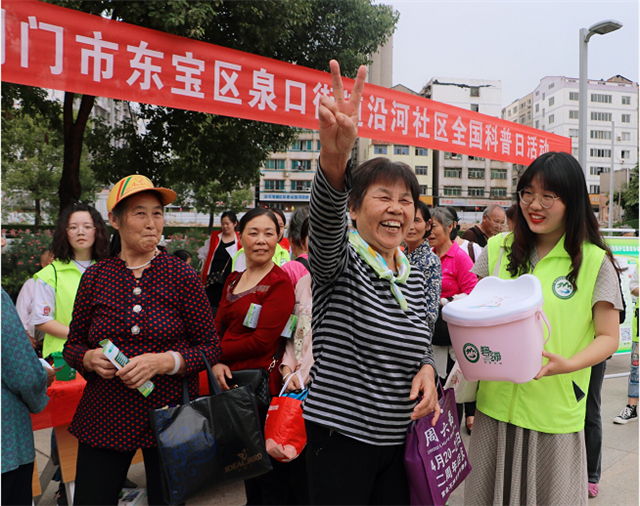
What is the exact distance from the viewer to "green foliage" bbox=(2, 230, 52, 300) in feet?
27.3

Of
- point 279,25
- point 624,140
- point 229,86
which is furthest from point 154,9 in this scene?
point 624,140

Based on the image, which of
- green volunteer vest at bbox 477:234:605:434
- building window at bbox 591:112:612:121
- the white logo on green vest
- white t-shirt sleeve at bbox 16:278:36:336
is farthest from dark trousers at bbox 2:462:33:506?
building window at bbox 591:112:612:121

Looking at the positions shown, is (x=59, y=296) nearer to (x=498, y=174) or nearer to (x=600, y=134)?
(x=498, y=174)

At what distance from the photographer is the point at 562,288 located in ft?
5.73

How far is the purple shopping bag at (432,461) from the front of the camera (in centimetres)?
145

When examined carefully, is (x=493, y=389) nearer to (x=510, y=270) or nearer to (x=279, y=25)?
(x=510, y=270)

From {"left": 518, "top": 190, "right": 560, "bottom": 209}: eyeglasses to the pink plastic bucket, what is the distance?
0.32m

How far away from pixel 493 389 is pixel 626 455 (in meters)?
2.64

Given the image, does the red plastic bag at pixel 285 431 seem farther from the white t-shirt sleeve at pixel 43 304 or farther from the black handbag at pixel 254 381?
the white t-shirt sleeve at pixel 43 304

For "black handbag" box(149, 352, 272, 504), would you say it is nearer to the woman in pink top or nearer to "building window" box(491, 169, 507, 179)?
the woman in pink top

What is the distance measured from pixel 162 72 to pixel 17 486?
9.52 feet

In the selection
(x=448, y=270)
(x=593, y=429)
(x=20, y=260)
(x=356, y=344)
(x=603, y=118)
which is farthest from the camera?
(x=603, y=118)

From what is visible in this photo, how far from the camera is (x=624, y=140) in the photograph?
63250mm

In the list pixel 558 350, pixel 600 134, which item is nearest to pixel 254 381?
pixel 558 350
